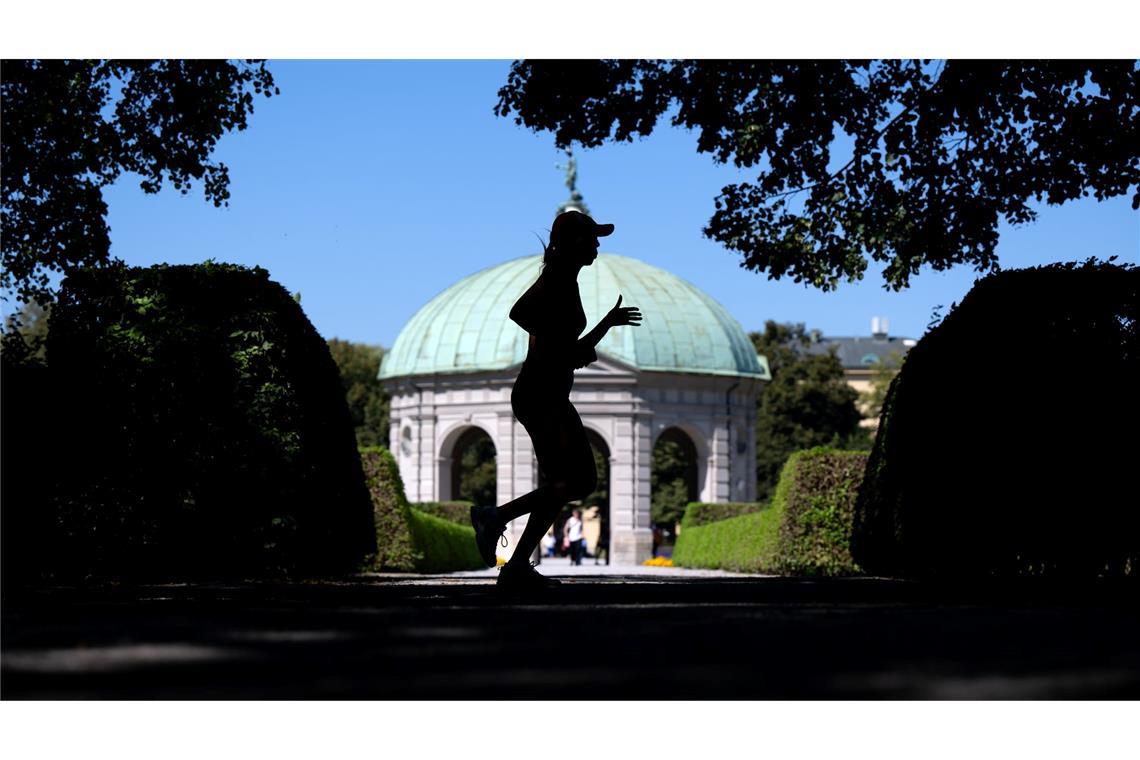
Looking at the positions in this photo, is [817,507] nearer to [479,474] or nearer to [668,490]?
[668,490]

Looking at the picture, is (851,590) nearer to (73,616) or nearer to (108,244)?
(73,616)

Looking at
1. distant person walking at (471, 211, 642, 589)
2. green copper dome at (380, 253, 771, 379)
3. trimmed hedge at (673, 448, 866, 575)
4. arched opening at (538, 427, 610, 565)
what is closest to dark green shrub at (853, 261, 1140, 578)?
distant person walking at (471, 211, 642, 589)

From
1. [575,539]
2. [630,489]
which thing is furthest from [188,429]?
[630,489]

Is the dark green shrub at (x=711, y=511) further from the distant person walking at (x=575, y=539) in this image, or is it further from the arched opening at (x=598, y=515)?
the arched opening at (x=598, y=515)

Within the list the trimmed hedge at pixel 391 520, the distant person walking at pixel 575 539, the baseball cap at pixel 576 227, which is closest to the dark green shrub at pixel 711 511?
the distant person walking at pixel 575 539

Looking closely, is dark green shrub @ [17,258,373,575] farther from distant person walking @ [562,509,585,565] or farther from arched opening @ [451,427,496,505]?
arched opening @ [451,427,496,505]

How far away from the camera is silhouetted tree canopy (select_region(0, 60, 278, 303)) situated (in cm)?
1639

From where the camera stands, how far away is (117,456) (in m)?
14.2

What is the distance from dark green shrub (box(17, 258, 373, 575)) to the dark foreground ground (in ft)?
21.6

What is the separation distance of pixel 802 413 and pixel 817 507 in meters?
49.2

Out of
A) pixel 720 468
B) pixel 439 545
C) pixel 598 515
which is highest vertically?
pixel 720 468

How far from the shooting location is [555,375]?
8477 millimetres

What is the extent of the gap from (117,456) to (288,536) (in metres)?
1.88

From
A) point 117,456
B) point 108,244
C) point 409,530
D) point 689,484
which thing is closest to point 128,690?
point 117,456
